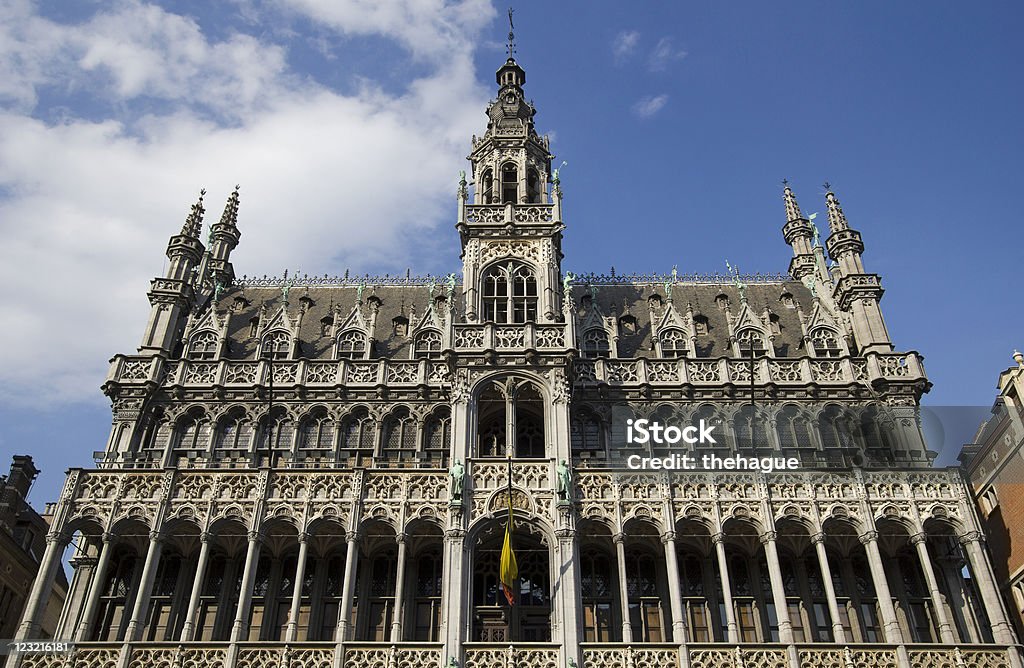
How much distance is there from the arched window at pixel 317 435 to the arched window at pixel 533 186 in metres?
14.2

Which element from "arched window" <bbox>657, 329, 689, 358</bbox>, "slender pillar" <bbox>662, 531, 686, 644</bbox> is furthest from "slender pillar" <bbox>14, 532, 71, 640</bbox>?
"arched window" <bbox>657, 329, 689, 358</bbox>

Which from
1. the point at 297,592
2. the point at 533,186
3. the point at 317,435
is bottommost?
the point at 297,592

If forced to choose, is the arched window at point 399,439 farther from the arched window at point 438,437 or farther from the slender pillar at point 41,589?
the slender pillar at point 41,589

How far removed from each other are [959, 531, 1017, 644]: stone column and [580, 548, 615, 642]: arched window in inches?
503

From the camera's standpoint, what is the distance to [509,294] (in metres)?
39.6

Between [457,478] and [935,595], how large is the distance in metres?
17.3

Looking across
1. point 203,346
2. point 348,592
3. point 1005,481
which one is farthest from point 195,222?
point 1005,481

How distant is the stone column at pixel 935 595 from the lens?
3144cm

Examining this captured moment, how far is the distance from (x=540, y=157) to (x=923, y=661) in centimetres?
2859

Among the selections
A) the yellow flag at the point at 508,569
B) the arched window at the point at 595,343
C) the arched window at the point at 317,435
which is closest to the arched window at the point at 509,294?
the arched window at the point at 595,343

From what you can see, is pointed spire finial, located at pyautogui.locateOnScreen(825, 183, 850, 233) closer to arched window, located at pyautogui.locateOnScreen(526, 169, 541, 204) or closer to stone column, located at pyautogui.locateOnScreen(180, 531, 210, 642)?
arched window, located at pyautogui.locateOnScreen(526, 169, 541, 204)

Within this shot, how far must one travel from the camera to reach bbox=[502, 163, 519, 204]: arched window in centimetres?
4475

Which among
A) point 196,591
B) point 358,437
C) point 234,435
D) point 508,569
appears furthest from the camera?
point 234,435

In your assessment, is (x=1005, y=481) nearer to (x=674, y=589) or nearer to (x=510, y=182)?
Result: (x=674, y=589)
